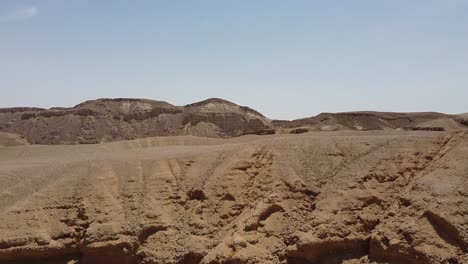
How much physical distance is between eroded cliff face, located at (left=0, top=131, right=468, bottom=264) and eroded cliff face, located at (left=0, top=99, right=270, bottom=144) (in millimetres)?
53389

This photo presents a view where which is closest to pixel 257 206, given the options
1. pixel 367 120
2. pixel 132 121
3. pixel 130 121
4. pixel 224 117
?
pixel 367 120

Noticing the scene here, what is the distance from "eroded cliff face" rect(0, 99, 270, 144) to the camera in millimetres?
84938

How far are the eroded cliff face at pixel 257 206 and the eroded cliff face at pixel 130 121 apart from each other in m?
53.4

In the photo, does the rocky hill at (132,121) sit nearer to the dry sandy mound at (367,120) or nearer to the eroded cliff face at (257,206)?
the dry sandy mound at (367,120)

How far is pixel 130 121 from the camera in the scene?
91.3 m

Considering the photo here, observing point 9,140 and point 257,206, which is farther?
point 9,140

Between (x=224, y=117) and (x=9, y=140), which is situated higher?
(x=224, y=117)

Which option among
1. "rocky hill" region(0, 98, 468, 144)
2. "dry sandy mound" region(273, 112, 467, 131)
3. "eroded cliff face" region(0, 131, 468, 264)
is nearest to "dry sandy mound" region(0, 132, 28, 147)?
"rocky hill" region(0, 98, 468, 144)

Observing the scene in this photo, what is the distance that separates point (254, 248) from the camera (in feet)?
72.2

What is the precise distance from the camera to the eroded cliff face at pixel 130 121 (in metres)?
84.9

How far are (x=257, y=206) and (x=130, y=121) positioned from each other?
70610mm

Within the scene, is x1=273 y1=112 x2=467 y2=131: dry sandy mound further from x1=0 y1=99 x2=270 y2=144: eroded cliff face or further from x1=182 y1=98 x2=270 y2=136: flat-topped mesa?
x1=0 y1=99 x2=270 y2=144: eroded cliff face

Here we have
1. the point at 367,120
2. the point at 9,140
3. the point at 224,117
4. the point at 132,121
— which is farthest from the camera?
the point at 132,121

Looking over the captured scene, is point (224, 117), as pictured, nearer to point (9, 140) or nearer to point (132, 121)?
point (132, 121)
